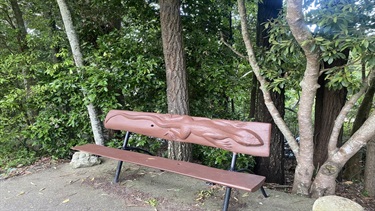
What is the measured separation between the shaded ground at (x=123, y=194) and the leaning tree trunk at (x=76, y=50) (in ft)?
2.31

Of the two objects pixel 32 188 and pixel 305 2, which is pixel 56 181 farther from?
pixel 305 2

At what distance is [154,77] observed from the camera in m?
4.25

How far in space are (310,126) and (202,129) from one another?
1.24 m

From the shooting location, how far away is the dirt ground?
2.76 m

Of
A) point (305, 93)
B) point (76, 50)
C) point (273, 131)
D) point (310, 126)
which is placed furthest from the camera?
point (273, 131)

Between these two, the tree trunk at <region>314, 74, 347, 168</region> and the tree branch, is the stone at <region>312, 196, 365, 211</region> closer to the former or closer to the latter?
the tree branch

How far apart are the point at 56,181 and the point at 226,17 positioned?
3913mm

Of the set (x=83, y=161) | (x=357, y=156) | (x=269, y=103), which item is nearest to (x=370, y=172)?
(x=357, y=156)

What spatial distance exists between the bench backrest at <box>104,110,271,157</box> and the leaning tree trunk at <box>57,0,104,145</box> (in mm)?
495

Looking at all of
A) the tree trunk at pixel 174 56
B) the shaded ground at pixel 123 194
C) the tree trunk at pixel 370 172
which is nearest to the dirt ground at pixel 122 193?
the shaded ground at pixel 123 194

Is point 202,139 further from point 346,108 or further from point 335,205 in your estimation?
A: point 346,108

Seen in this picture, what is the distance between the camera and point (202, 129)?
3012mm

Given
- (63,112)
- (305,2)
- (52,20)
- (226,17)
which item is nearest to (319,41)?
(305,2)

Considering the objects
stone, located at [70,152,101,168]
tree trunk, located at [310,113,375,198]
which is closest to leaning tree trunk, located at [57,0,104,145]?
stone, located at [70,152,101,168]
